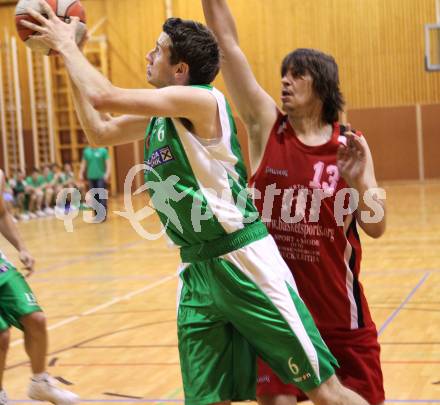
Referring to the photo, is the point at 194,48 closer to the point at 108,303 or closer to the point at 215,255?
the point at 215,255

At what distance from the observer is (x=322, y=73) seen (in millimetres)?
3438

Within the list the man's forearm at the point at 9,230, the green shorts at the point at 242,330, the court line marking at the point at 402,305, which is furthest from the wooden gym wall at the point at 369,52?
the green shorts at the point at 242,330

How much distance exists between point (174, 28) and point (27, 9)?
554mm

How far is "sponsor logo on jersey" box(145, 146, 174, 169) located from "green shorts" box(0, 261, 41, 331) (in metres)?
1.78

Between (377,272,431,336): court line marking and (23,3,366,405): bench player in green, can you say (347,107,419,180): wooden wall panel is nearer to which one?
(377,272,431,336): court line marking

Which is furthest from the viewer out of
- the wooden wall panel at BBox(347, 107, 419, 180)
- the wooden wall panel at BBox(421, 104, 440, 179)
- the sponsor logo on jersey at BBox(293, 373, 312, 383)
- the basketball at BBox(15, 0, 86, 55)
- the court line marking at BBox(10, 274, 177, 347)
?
the wooden wall panel at BBox(347, 107, 419, 180)

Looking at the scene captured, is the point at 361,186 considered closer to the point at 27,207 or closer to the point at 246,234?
the point at 246,234

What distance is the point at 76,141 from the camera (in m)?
24.0

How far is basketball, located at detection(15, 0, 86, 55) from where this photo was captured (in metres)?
3.15

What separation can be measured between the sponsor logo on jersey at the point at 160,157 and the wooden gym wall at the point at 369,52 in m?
20.7

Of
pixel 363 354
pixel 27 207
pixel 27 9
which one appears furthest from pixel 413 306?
pixel 27 207

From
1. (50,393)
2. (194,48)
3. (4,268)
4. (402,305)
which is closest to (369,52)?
(402,305)

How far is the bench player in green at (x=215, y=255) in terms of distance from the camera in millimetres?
3006

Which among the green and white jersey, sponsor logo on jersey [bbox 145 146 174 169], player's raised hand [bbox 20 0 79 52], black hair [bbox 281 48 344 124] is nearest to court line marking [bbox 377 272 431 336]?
black hair [bbox 281 48 344 124]
